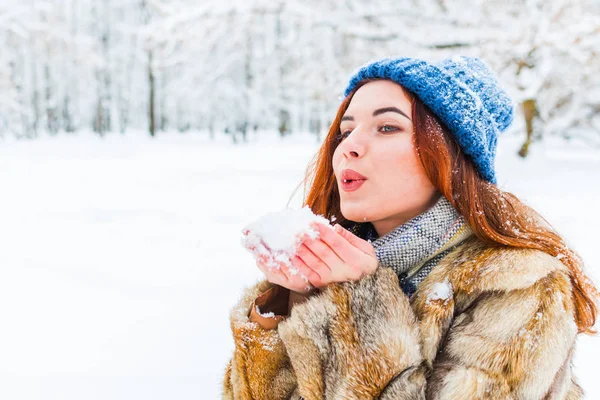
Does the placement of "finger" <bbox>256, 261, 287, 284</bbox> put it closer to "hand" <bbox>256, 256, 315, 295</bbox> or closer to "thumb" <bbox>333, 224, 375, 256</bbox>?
"hand" <bbox>256, 256, 315, 295</bbox>

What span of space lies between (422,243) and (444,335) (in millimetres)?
309

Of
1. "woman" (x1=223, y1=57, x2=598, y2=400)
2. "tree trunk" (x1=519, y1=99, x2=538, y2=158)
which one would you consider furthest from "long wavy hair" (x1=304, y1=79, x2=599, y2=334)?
"tree trunk" (x1=519, y1=99, x2=538, y2=158)

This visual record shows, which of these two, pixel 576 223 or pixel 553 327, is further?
pixel 576 223

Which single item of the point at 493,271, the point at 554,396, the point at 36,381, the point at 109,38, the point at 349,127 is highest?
the point at 109,38

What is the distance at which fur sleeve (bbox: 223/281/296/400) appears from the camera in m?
1.44

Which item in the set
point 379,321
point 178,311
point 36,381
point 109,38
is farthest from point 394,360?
point 109,38

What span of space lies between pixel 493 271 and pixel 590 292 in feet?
1.26

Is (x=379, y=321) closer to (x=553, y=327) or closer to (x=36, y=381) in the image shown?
(x=553, y=327)

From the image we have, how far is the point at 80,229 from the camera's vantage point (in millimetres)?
6207

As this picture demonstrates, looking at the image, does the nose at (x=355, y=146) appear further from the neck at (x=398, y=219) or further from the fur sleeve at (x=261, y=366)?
the fur sleeve at (x=261, y=366)

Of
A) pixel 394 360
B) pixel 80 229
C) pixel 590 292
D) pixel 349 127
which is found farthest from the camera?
pixel 80 229

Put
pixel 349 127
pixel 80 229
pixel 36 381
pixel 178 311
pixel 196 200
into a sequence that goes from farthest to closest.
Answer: pixel 196 200, pixel 80 229, pixel 178 311, pixel 36 381, pixel 349 127

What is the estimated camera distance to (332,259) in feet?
4.32

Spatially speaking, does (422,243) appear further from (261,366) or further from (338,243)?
(261,366)
